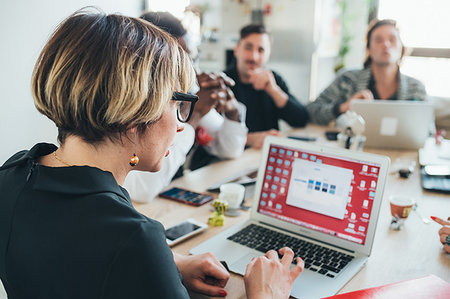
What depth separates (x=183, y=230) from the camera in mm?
1334

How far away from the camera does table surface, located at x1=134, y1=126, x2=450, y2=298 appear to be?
3.70ft

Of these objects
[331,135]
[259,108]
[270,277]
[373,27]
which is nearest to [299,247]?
[270,277]

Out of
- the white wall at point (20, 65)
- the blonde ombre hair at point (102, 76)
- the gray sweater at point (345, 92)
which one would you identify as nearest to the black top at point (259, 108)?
the gray sweater at point (345, 92)

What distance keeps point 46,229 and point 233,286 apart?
0.50 m

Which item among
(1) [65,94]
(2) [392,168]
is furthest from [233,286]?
(2) [392,168]

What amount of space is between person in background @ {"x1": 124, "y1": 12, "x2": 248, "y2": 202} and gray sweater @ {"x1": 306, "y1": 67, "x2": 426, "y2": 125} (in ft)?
2.41

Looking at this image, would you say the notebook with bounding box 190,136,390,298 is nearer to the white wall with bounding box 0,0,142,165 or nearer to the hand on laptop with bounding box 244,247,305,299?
the hand on laptop with bounding box 244,247,305,299

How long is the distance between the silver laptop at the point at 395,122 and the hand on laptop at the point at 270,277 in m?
1.46

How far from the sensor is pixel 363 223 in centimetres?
120

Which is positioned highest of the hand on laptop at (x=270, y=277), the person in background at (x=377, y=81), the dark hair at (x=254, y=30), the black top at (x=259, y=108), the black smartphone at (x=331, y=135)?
the dark hair at (x=254, y=30)

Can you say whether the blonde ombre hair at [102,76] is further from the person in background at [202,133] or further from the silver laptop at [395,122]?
the silver laptop at [395,122]

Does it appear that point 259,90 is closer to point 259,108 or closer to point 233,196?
point 259,108

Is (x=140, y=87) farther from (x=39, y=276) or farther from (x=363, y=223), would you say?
(x=363, y=223)

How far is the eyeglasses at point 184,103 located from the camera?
35.7 inches
